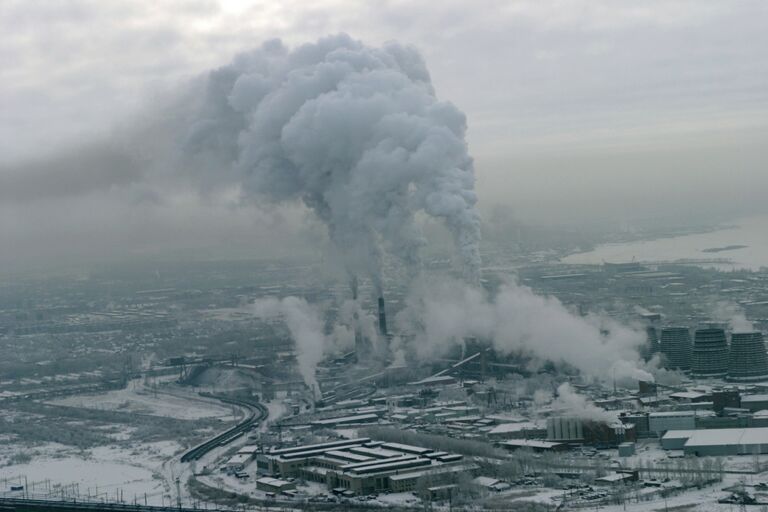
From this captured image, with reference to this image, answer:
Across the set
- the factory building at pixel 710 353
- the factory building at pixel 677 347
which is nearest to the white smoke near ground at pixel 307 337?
the factory building at pixel 677 347

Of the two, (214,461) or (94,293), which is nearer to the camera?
(214,461)

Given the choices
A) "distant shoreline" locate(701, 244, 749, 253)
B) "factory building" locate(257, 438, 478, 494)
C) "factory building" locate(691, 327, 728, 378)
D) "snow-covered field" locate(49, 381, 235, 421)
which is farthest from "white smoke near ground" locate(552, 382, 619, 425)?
"distant shoreline" locate(701, 244, 749, 253)

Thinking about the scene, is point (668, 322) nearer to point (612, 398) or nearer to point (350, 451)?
point (612, 398)

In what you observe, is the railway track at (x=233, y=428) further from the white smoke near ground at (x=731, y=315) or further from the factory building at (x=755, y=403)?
the white smoke near ground at (x=731, y=315)

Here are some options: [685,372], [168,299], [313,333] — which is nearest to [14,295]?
[168,299]

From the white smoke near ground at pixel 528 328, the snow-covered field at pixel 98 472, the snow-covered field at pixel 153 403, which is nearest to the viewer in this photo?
the snow-covered field at pixel 98 472

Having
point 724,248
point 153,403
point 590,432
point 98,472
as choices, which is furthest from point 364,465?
point 724,248
